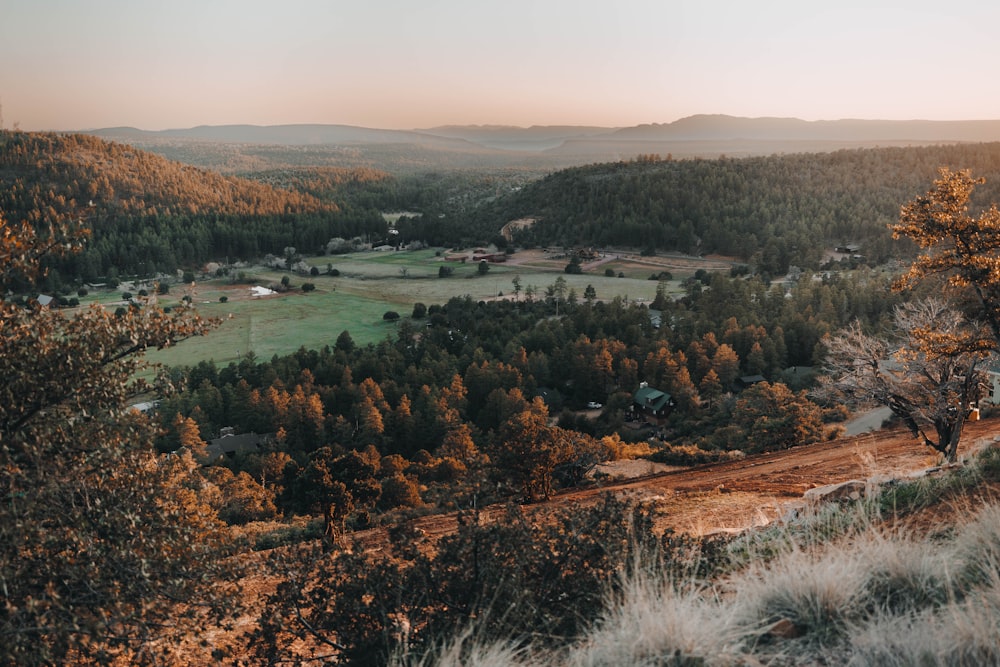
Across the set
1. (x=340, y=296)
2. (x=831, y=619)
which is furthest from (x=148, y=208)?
(x=831, y=619)

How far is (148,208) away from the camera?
134m

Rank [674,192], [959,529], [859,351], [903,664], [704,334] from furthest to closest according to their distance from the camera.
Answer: [674,192]
[704,334]
[859,351]
[959,529]
[903,664]

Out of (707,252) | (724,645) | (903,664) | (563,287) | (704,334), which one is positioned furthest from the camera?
(707,252)

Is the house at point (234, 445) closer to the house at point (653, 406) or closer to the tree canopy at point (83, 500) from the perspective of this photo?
the house at point (653, 406)

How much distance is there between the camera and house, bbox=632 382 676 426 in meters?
39.8

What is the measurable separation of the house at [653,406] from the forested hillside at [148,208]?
86898 millimetres

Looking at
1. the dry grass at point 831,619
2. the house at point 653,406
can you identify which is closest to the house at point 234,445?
the house at point 653,406

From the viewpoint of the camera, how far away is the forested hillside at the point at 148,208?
108188mm

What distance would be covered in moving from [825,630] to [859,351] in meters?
12.8

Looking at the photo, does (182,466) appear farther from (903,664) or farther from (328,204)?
(328,204)

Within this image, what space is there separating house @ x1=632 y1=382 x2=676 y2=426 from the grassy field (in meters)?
30.6

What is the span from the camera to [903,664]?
378 centimetres

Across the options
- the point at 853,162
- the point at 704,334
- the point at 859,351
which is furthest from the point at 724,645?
the point at 853,162

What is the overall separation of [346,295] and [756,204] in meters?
76.4
